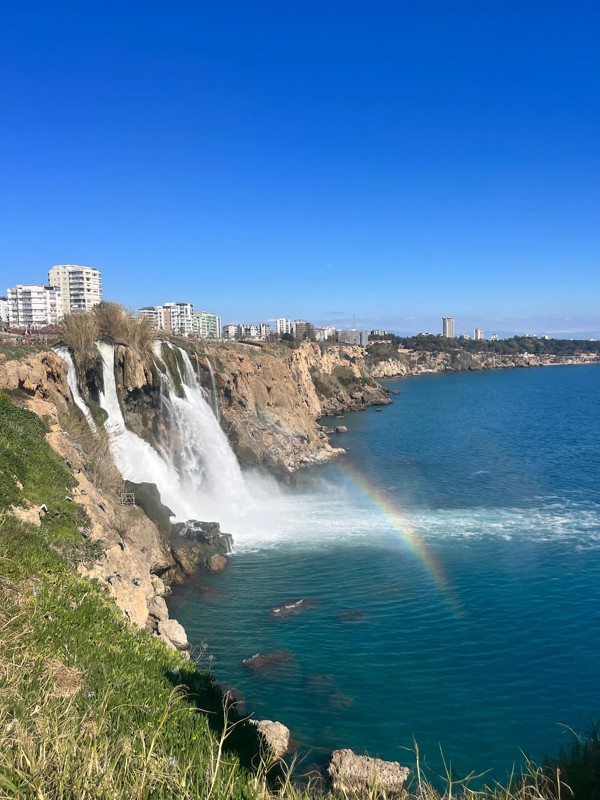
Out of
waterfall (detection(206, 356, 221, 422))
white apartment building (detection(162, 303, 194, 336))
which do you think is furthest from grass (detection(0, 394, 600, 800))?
white apartment building (detection(162, 303, 194, 336))

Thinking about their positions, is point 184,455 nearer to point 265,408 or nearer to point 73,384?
point 73,384

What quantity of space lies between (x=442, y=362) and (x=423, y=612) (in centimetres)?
15296

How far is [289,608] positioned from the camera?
21922 millimetres

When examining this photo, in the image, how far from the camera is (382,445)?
188ft

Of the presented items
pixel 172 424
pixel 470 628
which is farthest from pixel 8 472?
pixel 172 424

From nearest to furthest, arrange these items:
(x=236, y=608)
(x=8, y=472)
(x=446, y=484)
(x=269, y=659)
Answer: (x=8, y=472)
(x=269, y=659)
(x=236, y=608)
(x=446, y=484)

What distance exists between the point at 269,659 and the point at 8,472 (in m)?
9.33

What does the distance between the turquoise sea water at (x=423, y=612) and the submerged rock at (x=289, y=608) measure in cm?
26

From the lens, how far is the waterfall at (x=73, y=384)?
2850 centimetres

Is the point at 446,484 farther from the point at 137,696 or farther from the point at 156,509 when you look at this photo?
the point at 137,696

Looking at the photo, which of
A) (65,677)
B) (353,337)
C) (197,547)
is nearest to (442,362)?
(353,337)

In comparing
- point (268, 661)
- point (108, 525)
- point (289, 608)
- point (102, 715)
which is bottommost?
point (268, 661)

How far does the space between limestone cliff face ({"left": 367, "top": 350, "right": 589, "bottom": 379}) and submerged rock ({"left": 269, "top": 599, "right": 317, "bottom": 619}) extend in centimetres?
11571

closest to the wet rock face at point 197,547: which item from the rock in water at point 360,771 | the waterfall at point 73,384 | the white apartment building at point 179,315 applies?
the waterfall at point 73,384
